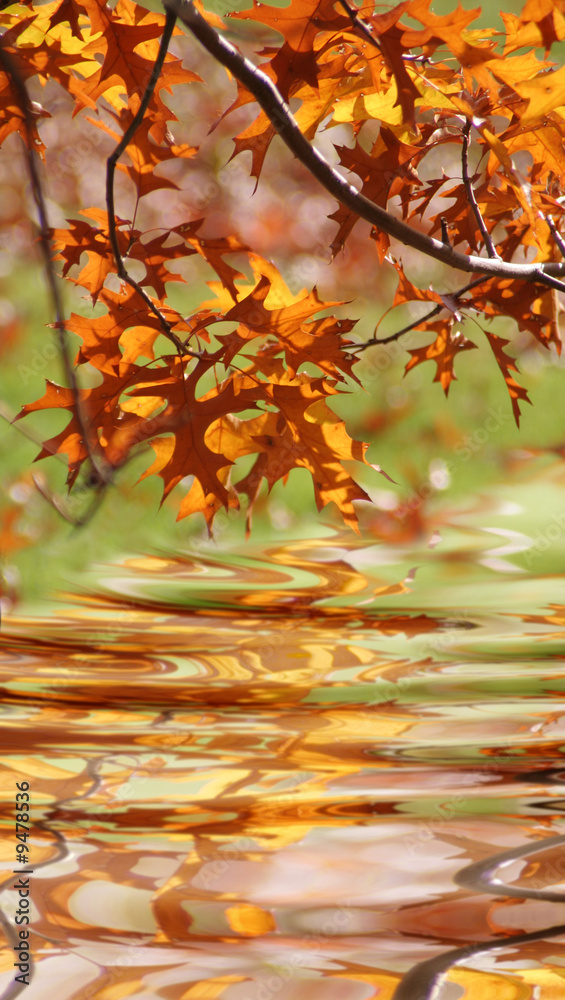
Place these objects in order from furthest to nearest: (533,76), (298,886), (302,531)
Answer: (302,531) < (298,886) < (533,76)

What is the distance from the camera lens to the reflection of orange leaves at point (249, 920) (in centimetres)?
59

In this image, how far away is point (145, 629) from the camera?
1126 mm

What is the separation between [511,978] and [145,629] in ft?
2.27

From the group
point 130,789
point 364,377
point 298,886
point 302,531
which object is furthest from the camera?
point 364,377

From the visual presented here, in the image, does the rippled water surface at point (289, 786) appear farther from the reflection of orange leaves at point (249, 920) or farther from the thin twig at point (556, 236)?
the thin twig at point (556, 236)

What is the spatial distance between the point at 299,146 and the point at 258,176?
7 cm

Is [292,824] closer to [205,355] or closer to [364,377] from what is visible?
[205,355]

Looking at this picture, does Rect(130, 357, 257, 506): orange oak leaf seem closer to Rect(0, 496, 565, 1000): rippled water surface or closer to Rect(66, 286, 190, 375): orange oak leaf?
Rect(66, 286, 190, 375): orange oak leaf

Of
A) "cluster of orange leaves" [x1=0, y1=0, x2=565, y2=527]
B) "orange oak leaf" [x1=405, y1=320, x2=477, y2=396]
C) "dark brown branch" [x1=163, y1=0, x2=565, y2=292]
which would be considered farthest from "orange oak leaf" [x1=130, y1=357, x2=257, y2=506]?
"orange oak leaf" [x1=405, y1=320, x2=477, y2=396]

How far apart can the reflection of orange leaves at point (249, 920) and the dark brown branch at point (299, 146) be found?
48 cm

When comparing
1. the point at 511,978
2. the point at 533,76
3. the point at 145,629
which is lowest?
the point at 511,978

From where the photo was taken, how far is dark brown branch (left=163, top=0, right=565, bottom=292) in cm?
44

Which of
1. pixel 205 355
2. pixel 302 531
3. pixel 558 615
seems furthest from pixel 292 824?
pixel 302 531

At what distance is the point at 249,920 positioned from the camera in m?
0.60
